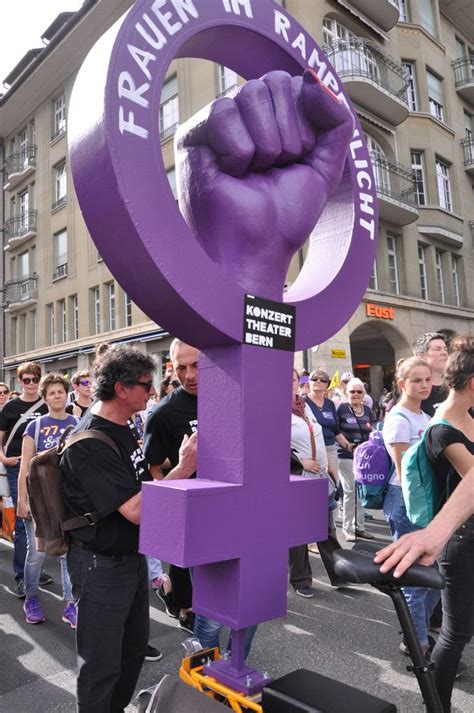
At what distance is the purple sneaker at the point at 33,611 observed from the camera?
4211 mm

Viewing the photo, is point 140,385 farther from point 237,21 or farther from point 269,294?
point 237,21

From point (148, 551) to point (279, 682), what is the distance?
0.58 meters

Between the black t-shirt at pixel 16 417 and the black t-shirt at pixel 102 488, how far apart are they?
2.98 metres

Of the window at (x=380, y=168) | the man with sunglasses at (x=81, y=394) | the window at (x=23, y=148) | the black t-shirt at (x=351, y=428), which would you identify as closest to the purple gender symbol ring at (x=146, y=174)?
the man with sunglasses at (x=81, y=394)

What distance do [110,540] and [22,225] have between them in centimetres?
2496

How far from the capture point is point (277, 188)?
219cm

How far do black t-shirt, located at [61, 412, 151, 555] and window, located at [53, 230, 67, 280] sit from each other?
2028 cm

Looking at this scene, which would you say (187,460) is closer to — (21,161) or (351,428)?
(351,428)

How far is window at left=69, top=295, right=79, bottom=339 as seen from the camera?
2102cm

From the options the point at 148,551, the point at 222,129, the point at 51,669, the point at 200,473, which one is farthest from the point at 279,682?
the point at 51,669

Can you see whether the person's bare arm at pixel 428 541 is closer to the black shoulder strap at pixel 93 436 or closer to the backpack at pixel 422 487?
the backpack at pixel 422 487

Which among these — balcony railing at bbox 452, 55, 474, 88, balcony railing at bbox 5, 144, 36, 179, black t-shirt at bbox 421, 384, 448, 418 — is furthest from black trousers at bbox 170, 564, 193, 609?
balcony railing at bbox 5, 144, 36, 179

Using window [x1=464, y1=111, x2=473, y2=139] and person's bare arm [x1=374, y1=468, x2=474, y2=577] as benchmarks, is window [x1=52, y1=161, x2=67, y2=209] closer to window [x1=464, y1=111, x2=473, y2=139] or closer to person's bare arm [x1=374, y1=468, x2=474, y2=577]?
window [x1=464, y1=111, x2=473, y2=139]

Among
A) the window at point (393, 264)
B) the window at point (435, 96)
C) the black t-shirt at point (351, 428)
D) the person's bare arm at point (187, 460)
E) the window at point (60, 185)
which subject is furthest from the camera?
the window at point (60, 185)
